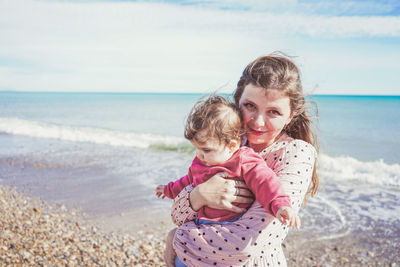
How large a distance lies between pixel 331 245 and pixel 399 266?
1225 mm

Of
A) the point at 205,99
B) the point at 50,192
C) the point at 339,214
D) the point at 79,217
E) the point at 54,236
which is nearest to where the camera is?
the point at 205,99

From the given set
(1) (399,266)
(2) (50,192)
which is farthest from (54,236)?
(1) (399,266)

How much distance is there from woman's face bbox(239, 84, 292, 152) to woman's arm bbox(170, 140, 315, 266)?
21cm

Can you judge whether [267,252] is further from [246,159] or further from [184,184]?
[184,184]

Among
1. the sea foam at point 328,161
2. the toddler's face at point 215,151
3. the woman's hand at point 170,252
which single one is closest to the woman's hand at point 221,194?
the toddler's face at point 215,151

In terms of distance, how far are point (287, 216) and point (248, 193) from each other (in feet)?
1.27

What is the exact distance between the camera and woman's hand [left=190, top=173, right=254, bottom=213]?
218 cm

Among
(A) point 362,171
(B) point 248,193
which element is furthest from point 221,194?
(A) point 362,171

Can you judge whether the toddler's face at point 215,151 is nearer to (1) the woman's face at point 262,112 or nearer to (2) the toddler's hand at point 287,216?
(1) the woman's face at point 262,112

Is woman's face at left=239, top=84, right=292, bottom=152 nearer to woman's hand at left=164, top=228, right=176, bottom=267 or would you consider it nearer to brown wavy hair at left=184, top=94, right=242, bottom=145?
brown wavy hair at left=184, top=94, right=242, bottom=145

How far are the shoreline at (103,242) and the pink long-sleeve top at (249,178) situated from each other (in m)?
3.76

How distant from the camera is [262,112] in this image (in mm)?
2393

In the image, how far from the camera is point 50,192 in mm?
9359

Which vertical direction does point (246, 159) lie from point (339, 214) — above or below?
above
